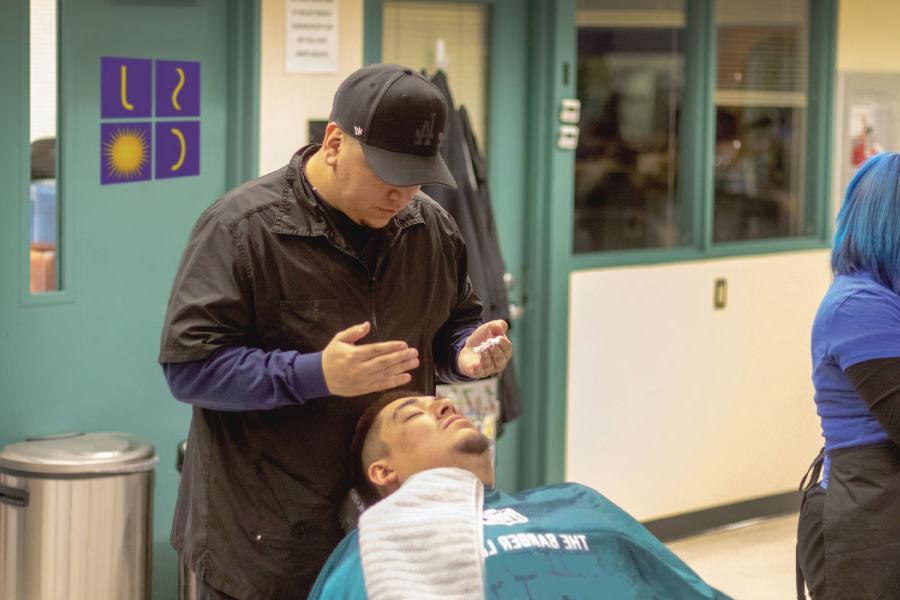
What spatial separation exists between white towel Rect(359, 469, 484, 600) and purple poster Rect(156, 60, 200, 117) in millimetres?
1952

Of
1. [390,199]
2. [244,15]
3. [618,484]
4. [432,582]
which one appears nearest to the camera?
[432,582]

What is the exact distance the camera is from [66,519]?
353 centimetres

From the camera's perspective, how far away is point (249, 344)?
91.6 inches

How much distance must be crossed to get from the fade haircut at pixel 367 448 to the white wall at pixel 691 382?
7.89 feet

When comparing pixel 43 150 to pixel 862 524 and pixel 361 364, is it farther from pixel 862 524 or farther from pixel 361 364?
pixel 862 524

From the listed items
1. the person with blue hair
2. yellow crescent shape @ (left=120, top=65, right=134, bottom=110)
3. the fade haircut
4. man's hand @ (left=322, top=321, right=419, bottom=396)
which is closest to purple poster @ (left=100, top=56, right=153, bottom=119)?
yellow crescent shape @ (left=120, top=65, right=134, bottom=110)

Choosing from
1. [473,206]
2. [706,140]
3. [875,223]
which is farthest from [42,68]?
[706,140]

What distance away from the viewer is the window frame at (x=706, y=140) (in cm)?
502

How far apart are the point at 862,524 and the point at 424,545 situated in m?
1.02

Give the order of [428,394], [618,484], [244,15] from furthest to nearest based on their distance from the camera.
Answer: [618,484] → [244,15] → [428,394]

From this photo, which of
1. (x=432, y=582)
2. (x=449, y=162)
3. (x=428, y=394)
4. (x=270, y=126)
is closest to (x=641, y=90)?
(x=449, y=162)

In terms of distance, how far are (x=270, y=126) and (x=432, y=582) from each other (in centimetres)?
218

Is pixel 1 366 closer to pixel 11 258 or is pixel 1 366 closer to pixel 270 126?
pixel 11 258

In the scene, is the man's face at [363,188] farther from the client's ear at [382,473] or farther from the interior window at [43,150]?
the interior window at [43,150]
